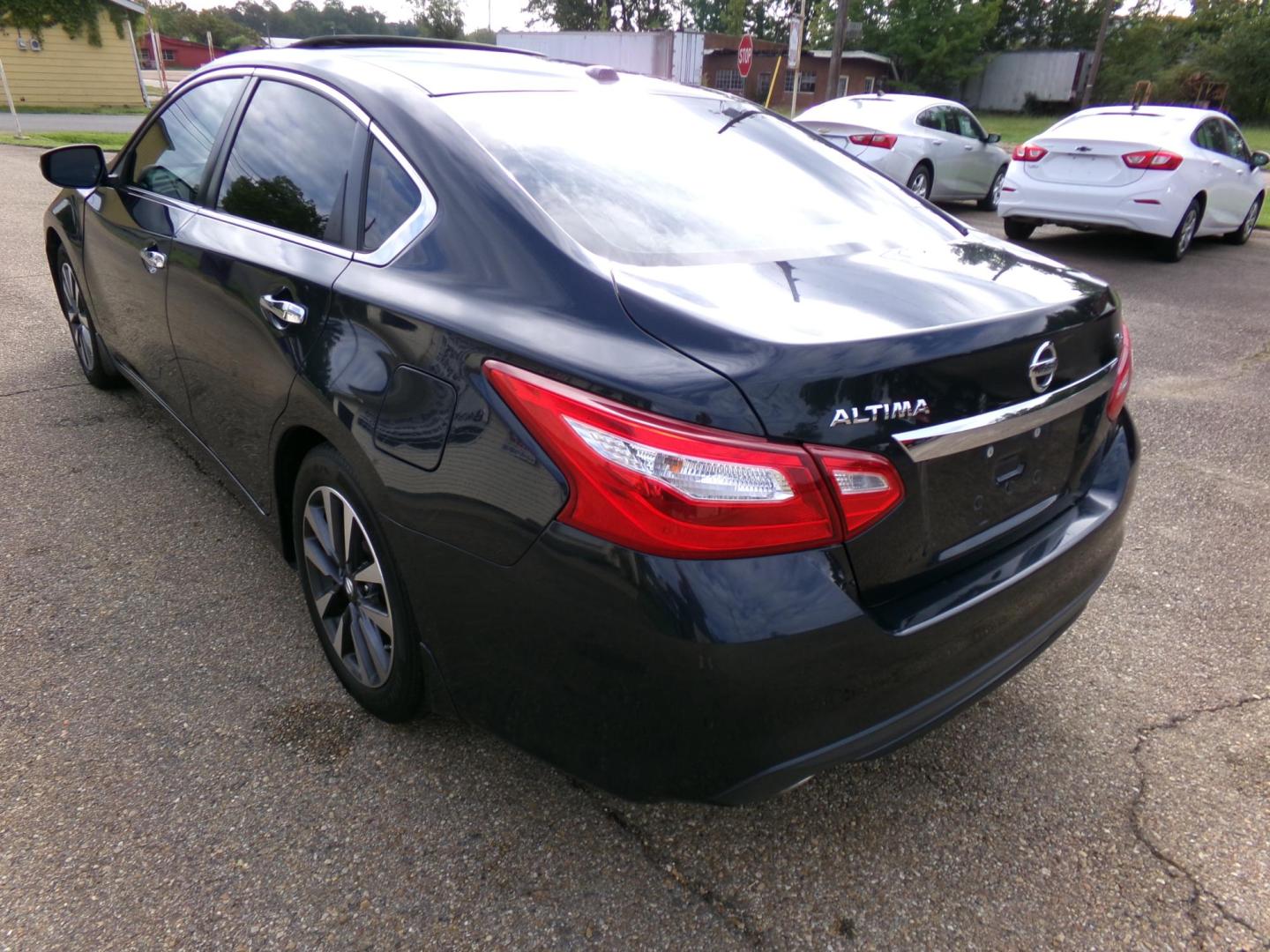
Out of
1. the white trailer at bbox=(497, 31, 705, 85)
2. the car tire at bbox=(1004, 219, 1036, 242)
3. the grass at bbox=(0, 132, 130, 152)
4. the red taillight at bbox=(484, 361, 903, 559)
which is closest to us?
the red taillight at bbox=(484, 361, 903, 559)

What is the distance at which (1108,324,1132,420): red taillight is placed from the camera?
7.25ft

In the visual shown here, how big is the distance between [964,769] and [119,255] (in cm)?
340

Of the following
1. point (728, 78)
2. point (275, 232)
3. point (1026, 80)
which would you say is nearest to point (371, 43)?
point (275, 232)

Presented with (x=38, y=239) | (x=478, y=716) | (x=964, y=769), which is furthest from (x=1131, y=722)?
(x=38, y=239)

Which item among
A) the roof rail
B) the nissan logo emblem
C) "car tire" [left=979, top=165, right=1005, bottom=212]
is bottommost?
"car tire" [left=979, top=165, right=1005, bottom=212]

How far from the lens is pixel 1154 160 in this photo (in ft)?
28.9

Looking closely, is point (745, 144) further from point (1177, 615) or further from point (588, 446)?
point (1177, 615)

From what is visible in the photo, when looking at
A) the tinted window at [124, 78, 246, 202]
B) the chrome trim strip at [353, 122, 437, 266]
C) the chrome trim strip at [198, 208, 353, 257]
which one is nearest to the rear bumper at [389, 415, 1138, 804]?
the chrome trim strip at [353, 122, 437, 266]

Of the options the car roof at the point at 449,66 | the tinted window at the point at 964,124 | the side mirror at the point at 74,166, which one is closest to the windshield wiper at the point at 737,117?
the car roof at the point at 449,66

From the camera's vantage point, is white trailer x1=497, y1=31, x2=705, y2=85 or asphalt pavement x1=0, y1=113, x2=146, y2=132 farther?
white trailer x1=497, y1=31, x2=705, y2=85

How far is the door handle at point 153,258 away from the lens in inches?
120

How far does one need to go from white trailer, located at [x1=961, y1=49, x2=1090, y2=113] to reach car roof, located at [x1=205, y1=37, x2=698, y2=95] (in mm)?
49796

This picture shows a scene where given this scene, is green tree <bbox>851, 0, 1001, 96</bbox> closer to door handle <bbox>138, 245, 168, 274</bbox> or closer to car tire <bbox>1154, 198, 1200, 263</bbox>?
car tire <bbox>1154, 198, 1200, 263</bbox>

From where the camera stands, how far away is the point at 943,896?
1938 millimetres
